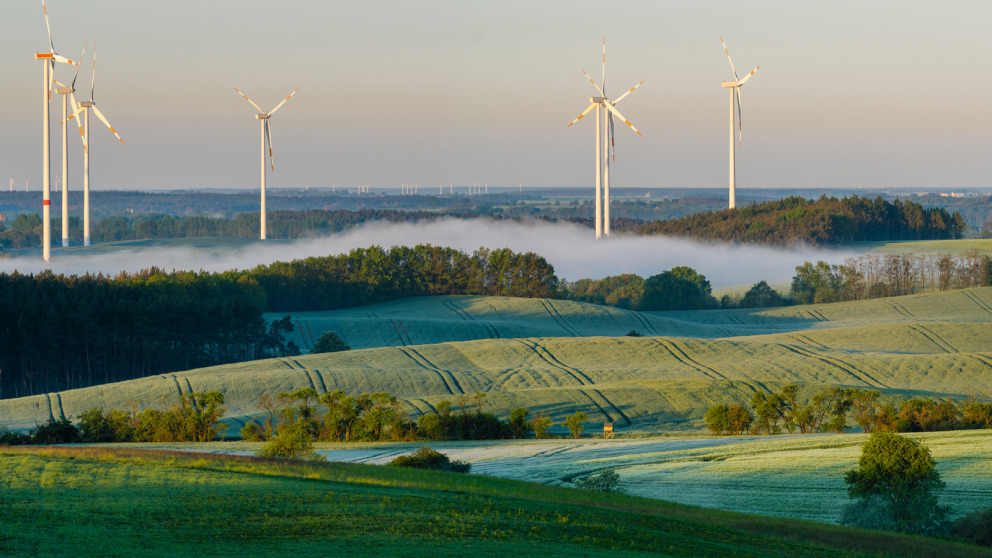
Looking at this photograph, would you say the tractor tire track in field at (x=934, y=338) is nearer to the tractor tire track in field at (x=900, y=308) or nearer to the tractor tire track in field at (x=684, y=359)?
the tractor tire track in field at (x=900, y=308)

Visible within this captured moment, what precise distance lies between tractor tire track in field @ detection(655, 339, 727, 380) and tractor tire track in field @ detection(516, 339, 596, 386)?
9.23m

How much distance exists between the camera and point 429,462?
37406 millimetres

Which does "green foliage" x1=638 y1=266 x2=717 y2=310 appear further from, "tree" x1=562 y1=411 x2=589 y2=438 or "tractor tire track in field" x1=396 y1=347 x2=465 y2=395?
"tree" x1=562 y1=411 x2=589 y2=438

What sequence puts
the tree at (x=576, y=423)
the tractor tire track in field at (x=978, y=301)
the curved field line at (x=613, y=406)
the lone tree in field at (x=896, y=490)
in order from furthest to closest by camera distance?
1. the tractor tire track in field at (x=978, y=301)
2. the curved field line at (x=613, y=406)
3. the tree at (x=576, y=423)
4. the lone tree in field at (x=896, y=490)

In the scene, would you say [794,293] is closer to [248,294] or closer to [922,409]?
[248,294]

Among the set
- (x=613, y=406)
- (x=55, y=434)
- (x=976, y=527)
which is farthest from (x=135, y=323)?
(x=976, y=527)

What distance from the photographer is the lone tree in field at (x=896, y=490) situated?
2919 centimetres

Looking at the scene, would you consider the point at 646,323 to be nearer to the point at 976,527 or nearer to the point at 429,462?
the point at 429,462

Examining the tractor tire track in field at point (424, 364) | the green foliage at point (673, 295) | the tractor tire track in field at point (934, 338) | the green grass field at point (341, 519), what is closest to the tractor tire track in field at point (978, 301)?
the tractor tire track in field at point (934, 338)

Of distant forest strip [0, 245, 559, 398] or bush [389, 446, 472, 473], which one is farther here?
distant forest strip [0, 245, 559, 398]

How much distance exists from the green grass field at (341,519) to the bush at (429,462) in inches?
180

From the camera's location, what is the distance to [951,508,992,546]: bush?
2739 cm

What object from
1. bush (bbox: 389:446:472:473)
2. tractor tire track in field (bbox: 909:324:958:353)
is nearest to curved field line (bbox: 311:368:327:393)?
bush (bbox: 389:446:472:473)

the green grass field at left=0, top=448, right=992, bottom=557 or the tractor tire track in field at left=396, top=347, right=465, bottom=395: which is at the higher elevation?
the green grass field at left=0, top=448, right=992, bottom=557
